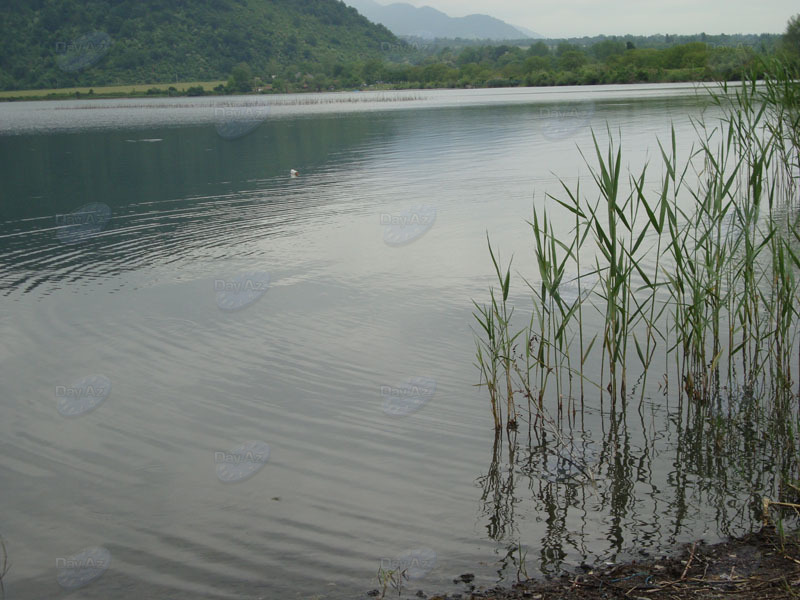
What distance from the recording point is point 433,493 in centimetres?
612

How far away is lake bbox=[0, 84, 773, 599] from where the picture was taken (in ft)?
17.2

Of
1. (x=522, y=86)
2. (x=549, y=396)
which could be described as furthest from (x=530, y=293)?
(x=522, y=86)

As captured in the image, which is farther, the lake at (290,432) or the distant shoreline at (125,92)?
the distant shoreline at (125,92)

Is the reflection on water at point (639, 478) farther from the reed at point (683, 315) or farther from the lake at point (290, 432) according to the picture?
the reed at point (683, 315)

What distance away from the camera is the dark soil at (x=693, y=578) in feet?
13.8

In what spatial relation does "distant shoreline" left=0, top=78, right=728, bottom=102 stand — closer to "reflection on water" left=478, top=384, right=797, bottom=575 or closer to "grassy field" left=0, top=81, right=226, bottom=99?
"grassy field" left=0, top=81, right=226, bottom=99

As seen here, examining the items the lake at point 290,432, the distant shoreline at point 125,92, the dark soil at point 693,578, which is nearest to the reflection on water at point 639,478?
the lake at point 290,432

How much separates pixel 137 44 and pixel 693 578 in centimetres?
16224

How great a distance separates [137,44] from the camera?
14762cm

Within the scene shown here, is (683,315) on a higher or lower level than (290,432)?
higher

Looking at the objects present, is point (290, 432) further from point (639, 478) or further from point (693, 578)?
point (693, 578)

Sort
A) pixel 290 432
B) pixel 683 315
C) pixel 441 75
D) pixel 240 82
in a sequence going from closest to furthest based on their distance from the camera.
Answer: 1. pixel 683 315
2. pixel 290 432
3. pixel 240 82
4. pixel 441 75

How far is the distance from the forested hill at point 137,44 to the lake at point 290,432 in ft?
461

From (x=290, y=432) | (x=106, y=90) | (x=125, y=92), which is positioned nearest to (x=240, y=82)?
(x=125, y=92)
